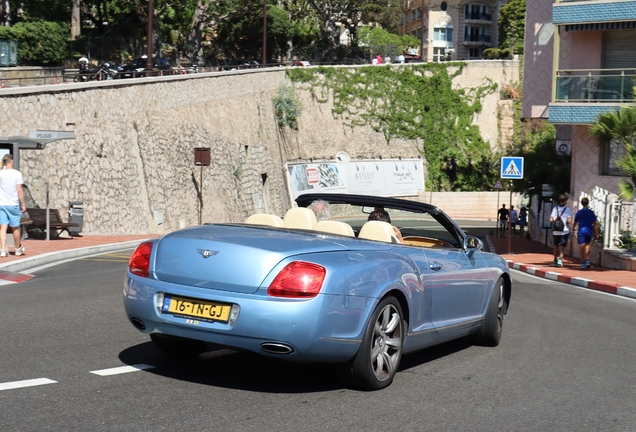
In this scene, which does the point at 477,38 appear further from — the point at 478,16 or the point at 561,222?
the point at 561,222

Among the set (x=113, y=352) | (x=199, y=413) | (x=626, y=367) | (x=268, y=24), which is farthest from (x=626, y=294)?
(x=268, y=24)

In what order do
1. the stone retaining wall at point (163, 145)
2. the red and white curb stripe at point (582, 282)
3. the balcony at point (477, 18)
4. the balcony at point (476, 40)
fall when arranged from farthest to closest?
the balcony at point (476, 40) → the balcony at point (477, 18) → the stone retaining wall at point (163, 145) → the red and white curb stripe at point (582, 282)

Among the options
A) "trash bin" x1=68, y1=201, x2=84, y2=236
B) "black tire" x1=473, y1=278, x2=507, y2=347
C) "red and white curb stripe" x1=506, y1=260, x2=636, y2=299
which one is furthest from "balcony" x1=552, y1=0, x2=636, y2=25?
"black tire" x1=473, y1=278, x2=507, y2=347

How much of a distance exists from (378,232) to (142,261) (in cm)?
189

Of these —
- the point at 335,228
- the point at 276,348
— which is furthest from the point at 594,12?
the point at 276,348

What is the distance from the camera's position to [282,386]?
255 inches

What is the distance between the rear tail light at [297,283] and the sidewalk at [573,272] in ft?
38.7

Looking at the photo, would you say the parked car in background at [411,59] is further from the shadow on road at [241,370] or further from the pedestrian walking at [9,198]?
the shadow on road at [241,370]

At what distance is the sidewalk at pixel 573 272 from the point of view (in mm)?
17469

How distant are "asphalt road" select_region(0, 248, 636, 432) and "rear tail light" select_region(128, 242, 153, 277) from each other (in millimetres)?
722

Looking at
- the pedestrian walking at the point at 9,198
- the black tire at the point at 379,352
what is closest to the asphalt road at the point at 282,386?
the black tire at the point at 379,352

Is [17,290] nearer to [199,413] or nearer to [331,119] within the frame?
[199,413]

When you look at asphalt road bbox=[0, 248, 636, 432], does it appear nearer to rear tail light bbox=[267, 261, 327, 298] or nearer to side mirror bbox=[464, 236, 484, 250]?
rear tail light bbox=[267, 261, 327, 298]

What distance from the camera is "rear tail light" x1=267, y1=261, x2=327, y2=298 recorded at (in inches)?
236
